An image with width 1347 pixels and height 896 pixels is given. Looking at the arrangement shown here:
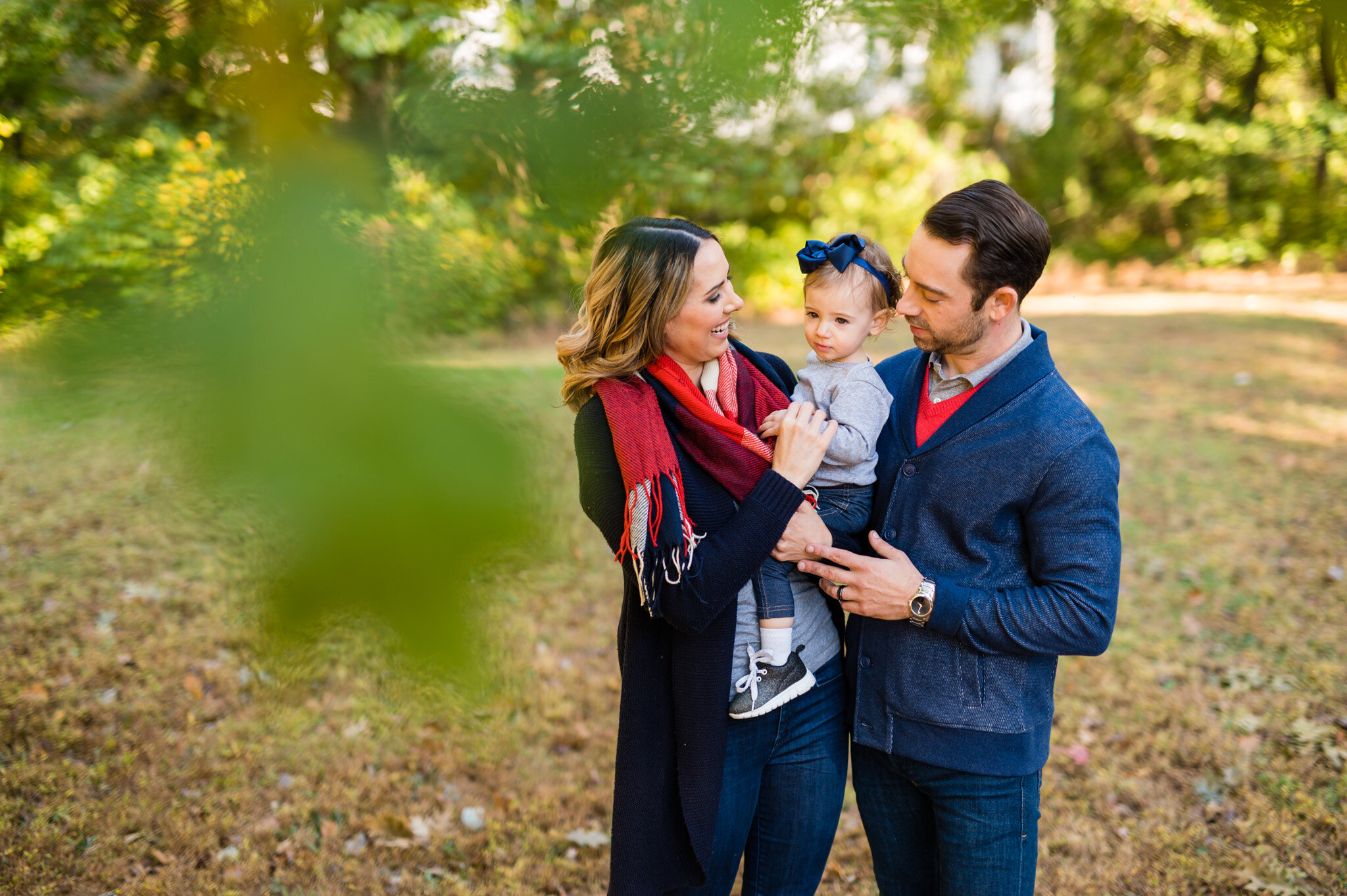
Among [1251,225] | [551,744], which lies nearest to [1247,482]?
[551,744]

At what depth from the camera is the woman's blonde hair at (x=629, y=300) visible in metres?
1.66

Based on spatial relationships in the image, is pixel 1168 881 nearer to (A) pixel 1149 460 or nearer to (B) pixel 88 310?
(B) pixel 88 310

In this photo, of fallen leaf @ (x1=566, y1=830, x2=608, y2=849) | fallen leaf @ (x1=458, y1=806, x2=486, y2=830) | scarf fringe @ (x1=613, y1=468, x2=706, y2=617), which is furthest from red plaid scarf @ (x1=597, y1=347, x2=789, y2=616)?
fallen leaf @ (x1=458, y1=806, x2=486, y2=830)

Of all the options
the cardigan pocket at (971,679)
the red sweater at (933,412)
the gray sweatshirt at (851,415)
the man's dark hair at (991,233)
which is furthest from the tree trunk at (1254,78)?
the cardigan pocket at (971,679)

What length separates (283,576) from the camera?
0.71m

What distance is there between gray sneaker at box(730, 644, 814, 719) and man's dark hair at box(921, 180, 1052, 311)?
0.79m

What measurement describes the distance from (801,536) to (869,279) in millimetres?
Result: 568

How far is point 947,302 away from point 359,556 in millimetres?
1249

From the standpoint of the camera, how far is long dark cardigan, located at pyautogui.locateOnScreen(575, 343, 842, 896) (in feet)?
5.21


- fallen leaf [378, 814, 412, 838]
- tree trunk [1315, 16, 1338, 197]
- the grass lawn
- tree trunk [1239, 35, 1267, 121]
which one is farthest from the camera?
fallen leaf [378, 814, 412, 838]

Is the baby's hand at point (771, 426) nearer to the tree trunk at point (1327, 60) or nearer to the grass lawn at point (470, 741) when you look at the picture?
the grass lawn at point (470, 741)

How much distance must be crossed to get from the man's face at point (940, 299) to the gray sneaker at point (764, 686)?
27.4 inches

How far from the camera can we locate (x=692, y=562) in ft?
5.20

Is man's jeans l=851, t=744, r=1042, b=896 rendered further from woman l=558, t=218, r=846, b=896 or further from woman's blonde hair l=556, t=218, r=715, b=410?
woman's blonde hair l=556, t=218, r=715, b=410
